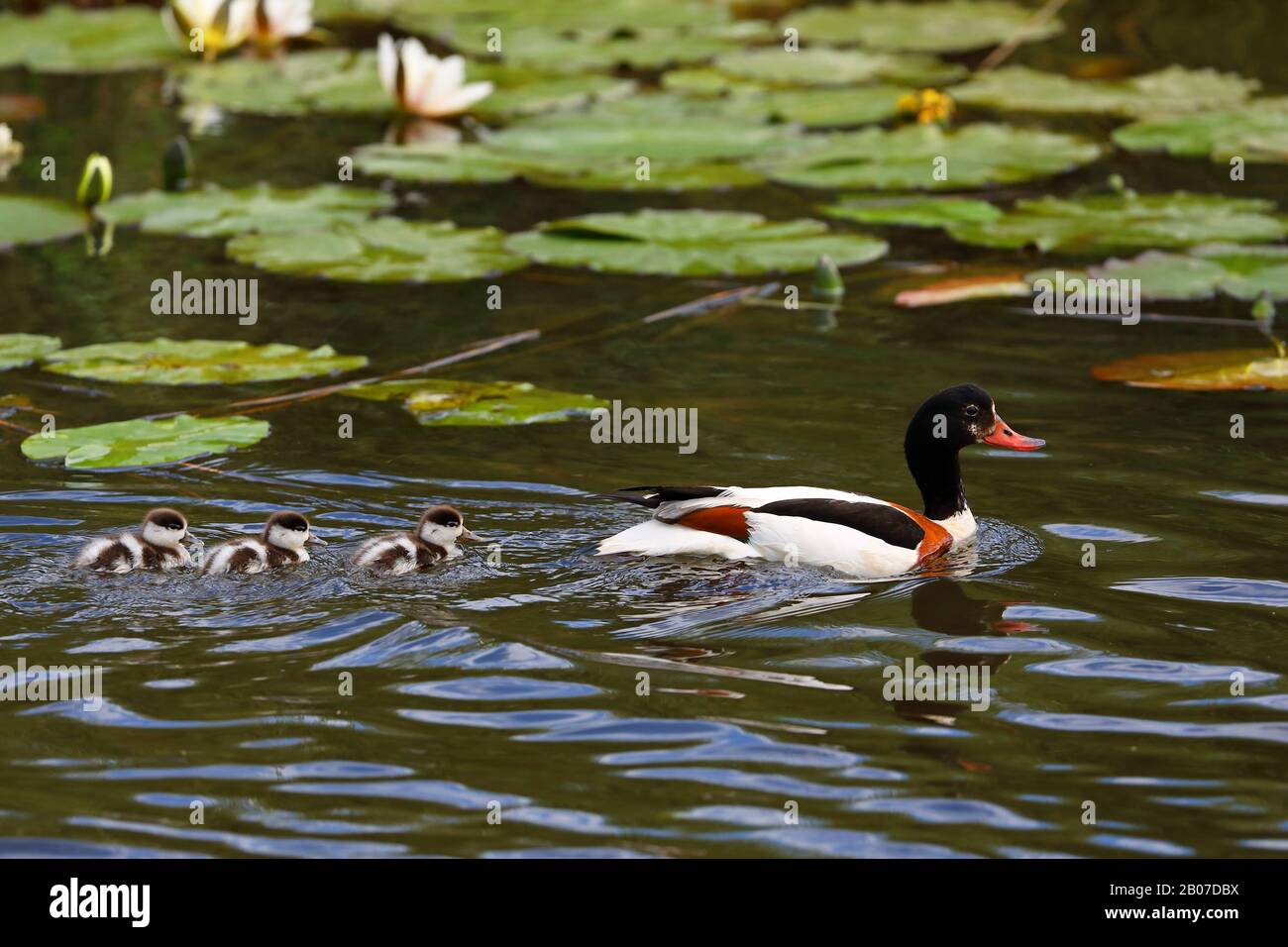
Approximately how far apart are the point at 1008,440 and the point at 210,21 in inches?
428

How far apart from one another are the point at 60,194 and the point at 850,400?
23.3 ft

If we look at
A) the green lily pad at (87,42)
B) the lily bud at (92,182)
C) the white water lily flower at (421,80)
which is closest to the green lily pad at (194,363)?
the lily bud at (92,182)

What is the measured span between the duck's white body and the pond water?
0.09m

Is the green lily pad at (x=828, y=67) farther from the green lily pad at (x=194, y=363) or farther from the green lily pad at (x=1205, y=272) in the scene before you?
the green lily pad at (x=194, y=363)

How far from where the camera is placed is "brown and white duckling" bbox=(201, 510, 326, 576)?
729 cm

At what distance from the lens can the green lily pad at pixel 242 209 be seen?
12.1 m

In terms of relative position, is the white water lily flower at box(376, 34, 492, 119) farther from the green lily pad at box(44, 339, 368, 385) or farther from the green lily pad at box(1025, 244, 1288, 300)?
the green lily pad at box(1025, 244, 1288, 300)

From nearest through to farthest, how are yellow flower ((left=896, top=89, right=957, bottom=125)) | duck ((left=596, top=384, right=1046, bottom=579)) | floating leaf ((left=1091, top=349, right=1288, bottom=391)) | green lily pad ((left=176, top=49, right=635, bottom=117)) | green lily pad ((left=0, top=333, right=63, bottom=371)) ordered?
duck ((left=596, top=384, right=1046, bottom=579)), floating leaf ((left=1091, top=349, right=1288, bottom=391)), green lily pad ((left=0, top=333, right=63, bottom=371)), yellow flower ((left=896, top=89, right=957, bottom=125)), green lily pad ((left=176, top=49, right=635, bottom=117))

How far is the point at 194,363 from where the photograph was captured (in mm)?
9750

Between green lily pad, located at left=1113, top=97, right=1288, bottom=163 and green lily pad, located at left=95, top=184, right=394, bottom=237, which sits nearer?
green lily pad, located at left=95, top=184, right=394, bottom=237

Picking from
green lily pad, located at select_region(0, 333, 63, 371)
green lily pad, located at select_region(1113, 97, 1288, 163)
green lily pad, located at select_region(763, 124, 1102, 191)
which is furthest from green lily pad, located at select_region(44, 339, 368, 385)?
green lily pad, located at select_region(1113, 97, 1288, 163)

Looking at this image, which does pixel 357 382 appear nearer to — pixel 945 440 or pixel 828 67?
pixel 945 440

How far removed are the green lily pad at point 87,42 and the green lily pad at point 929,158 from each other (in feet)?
23.0

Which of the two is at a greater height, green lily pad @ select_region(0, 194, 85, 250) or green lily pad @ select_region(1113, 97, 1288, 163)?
green lily pad @ select_region(1113, 97, 1288, 163)
